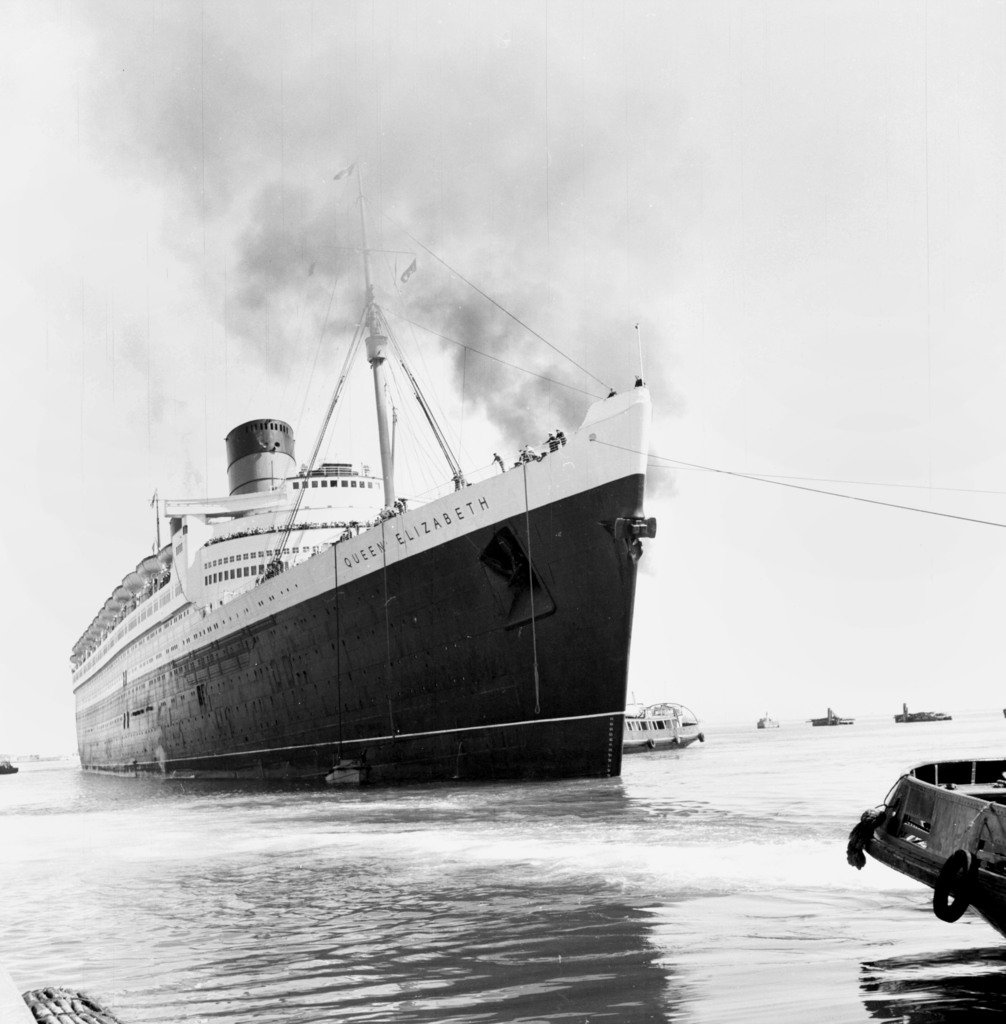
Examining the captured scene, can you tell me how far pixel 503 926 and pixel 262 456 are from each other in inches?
1353

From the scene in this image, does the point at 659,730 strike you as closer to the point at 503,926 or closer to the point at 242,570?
the point at 242,570

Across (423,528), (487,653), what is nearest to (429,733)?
(487,653)

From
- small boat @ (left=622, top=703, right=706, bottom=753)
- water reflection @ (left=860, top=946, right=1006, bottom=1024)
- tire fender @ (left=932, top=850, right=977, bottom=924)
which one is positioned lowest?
small boat @ (left=622, top=703, right=706, bottom=753)

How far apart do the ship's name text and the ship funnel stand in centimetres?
1619

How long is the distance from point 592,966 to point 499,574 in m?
15.8

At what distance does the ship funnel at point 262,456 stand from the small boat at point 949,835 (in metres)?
34.4

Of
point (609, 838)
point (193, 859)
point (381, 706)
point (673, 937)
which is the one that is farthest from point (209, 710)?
point (673, 937)

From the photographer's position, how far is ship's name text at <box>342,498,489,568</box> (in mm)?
21797

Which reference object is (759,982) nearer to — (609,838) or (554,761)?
(609,838)

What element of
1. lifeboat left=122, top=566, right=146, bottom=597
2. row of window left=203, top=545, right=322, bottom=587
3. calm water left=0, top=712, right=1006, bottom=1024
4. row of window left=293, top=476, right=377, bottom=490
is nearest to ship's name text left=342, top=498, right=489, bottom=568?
calm water left=0, top=712, right=1006, bottom=1024

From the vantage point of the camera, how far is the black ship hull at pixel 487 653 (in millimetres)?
20578

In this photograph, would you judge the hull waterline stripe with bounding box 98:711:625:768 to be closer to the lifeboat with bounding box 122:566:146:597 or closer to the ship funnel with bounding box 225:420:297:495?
the ship funnel with bounding box 225:420:297:495

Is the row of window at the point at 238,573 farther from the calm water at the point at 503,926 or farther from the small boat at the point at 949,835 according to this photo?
the small boat at the point at 949,835

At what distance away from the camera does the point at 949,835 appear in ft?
17.7
